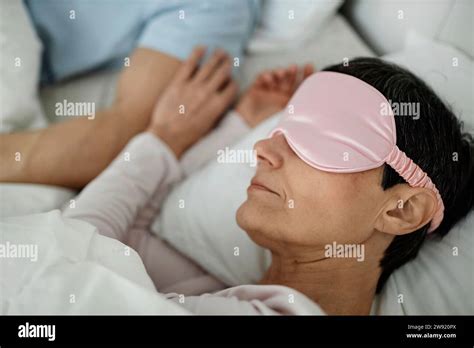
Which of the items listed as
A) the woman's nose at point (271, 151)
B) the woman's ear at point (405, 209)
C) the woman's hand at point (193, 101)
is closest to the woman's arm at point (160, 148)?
the woman's hand at point (193, 101)

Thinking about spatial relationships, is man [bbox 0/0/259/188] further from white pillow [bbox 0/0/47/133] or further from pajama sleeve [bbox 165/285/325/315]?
pajama sleeve [bbox 165/285/325/315]

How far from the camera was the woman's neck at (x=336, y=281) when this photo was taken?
2.27 ft

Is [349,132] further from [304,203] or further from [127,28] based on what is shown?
[127,28]

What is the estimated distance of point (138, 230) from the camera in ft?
2.79

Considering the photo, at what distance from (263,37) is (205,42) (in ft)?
0.46

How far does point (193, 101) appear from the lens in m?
0.96

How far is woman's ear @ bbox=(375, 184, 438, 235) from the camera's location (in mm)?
662

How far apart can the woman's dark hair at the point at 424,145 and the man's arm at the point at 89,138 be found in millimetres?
367

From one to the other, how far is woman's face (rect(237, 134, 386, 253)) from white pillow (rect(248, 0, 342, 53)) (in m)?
0.41

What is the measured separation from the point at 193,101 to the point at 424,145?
1.42 ft

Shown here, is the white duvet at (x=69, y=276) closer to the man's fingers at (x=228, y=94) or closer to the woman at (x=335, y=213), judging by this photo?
the woman at (x=335, y=213)

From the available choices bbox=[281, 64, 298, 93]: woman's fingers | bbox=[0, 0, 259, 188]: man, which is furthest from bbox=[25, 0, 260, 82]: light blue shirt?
bbox=[281, 64, 298, 93]: woman's fingers

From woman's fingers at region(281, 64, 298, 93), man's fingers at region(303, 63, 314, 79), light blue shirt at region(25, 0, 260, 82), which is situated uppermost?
light blue shirt at region(25, 0, 260, 82)

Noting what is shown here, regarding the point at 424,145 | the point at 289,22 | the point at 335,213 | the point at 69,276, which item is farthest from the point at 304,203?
the point at 289,22
